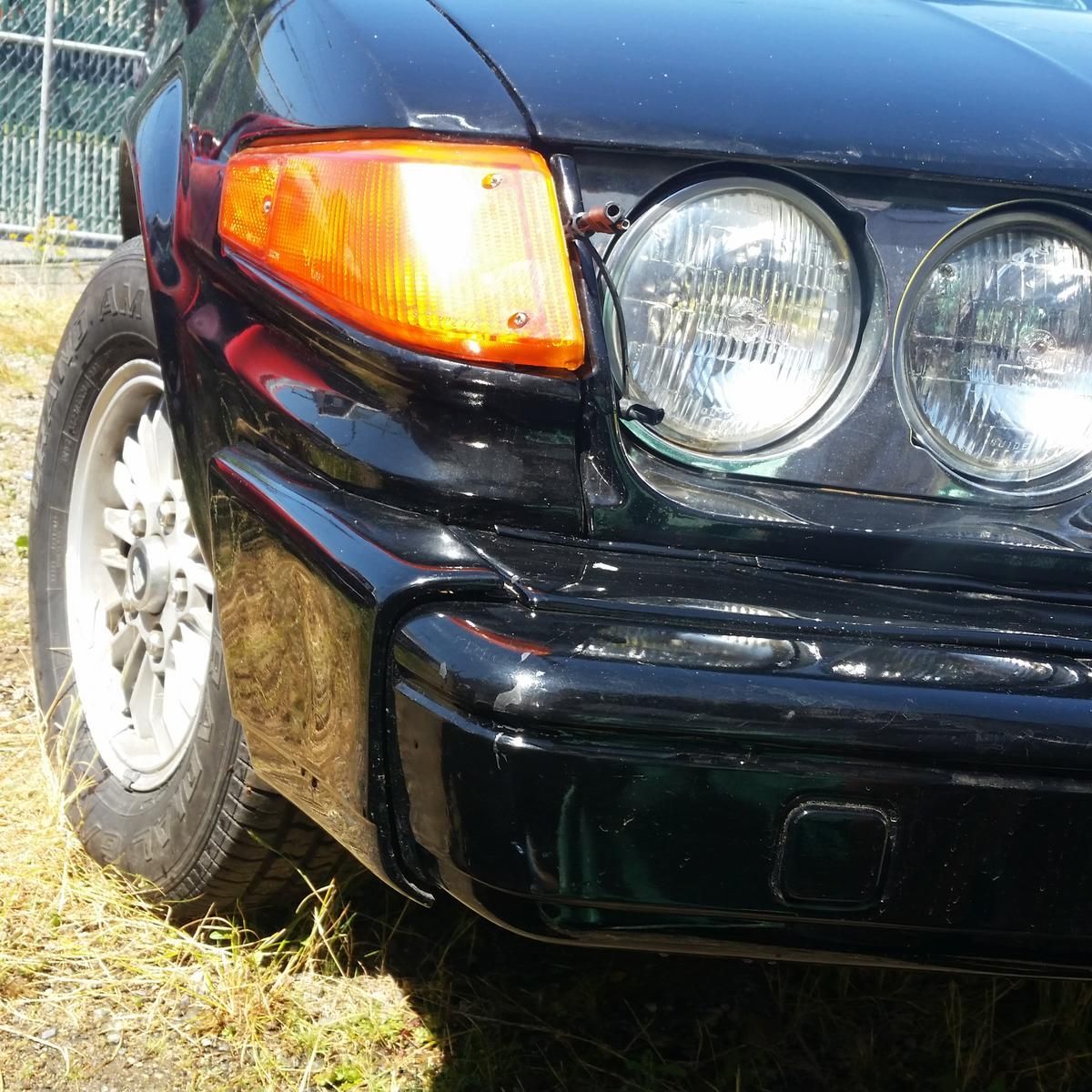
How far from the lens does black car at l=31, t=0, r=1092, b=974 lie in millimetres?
1104

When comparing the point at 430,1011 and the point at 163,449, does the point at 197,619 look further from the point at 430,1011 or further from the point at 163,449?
the point at 430,1011

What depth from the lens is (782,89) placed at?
1.31 meters

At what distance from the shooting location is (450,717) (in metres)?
1.11

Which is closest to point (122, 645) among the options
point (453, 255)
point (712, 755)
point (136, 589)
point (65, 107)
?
point (136, 589)

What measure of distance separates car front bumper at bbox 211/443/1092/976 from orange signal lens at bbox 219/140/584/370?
7.2 inches

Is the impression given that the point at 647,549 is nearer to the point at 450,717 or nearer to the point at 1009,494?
the point at 450,717

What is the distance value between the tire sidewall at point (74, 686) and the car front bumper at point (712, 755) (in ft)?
2.05

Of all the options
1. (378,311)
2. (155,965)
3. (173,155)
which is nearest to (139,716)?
(155,965)

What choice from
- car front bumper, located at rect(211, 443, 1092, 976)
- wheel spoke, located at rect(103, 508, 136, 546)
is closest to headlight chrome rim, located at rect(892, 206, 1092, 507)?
car front bumper, located at rect(211, 443, 1092, 976)

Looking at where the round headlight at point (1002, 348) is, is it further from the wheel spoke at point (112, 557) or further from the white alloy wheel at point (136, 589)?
the wheel spoke at point (112, 557)

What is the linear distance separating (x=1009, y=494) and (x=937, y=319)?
0.19m

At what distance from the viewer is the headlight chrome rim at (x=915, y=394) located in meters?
1.31

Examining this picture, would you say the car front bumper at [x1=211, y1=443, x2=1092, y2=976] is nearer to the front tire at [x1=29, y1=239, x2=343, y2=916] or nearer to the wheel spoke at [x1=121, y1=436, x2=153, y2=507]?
the front tire at [x1=29, y1=239, x2=343, y2=916]

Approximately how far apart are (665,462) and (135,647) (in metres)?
1.22
